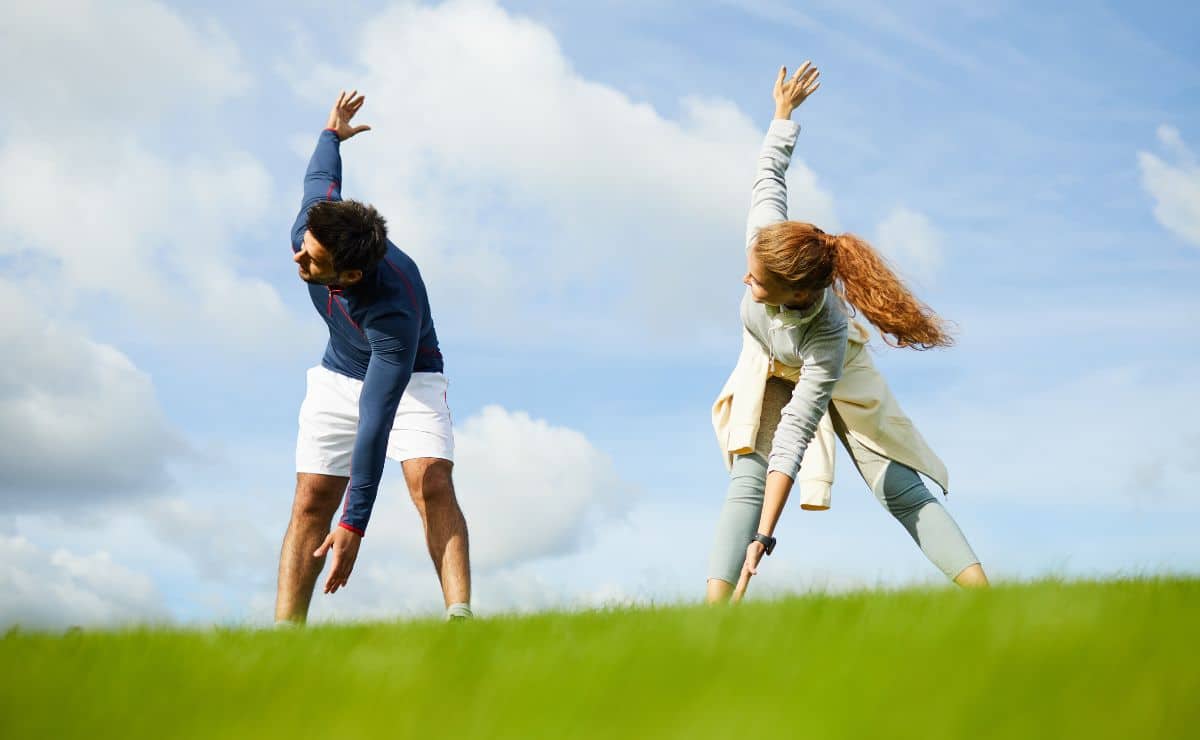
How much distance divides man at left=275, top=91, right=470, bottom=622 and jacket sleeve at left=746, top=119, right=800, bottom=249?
5.73 ft

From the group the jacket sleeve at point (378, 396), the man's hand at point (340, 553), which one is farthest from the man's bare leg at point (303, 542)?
the man's hand at point (340, 553)

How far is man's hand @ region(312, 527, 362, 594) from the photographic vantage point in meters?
4.89

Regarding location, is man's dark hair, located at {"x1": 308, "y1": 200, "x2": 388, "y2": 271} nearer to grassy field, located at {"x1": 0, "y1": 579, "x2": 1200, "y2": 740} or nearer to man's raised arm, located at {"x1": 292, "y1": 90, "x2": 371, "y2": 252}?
man's raised arm, located at {"x1": 292, "y1": 90, "x2": 371, "y2": 252}

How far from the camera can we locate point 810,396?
5.04 m

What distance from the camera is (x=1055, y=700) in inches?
112

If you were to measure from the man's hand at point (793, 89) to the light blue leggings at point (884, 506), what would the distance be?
1.60m

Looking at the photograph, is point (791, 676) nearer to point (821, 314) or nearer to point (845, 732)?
point (845, 732)

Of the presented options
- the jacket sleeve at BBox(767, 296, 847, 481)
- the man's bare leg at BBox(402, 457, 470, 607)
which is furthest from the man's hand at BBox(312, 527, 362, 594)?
the jacket sleeve at BBox(767, 296, 847, 481)

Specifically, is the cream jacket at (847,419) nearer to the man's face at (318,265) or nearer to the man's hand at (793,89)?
the man's hand at (793,89)

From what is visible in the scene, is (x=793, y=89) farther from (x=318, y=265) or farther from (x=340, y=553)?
(x=340, y=553)

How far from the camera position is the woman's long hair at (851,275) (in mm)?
4570

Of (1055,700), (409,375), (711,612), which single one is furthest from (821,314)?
Result: (1055,700)

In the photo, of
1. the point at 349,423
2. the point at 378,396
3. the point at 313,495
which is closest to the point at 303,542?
the point at 313,495

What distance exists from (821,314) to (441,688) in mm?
2623
